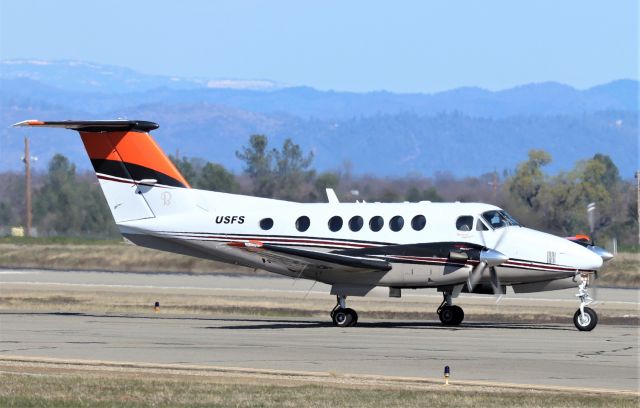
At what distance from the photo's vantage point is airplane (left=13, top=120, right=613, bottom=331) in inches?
1166

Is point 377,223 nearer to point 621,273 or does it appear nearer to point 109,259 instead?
point 621,273

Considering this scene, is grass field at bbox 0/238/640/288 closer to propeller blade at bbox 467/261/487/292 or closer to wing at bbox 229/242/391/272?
propeller blade at bbox 467/261/487/292

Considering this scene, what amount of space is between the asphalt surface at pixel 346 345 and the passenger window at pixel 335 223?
2431 millimetres

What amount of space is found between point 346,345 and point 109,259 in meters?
41.5

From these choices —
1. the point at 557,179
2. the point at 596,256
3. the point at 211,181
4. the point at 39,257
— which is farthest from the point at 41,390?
the point at 211,181

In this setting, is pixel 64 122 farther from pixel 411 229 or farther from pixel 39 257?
pixel 39 257

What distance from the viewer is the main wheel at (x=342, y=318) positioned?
30.3 meters

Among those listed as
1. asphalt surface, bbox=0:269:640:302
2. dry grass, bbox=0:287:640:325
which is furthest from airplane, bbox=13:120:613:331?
asphalt surface, bbox=0:269:640:302

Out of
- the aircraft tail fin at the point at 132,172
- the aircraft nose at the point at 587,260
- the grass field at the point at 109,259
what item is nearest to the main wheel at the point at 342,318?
the aircraft tail fin at the point at 132,172

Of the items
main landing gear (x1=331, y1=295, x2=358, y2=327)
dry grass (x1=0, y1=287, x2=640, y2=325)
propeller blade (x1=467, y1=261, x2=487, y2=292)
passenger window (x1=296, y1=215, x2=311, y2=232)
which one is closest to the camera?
propeller blade (x1=467, y1=261, x2=487, y2=292)

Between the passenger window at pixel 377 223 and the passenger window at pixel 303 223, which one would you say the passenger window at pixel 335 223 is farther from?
the passenger window at pixel 377 223

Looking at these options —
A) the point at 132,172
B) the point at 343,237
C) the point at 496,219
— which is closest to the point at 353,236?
the point at 343,237

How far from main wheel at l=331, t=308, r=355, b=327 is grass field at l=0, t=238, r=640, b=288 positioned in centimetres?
2639

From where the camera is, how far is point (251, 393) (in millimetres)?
18844
